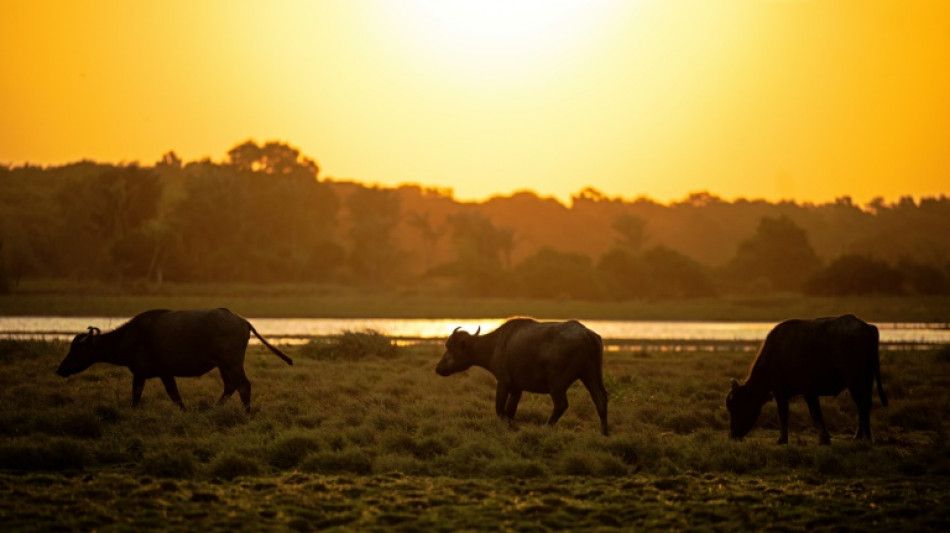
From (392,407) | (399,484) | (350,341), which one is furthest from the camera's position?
(350,341)

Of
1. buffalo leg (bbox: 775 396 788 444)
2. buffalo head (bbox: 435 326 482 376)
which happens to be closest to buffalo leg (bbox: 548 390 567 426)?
buffalo head (bbox: 435 326 482 376)

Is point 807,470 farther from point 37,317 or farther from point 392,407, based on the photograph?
point 37,317

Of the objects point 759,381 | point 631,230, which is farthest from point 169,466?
point 631,230

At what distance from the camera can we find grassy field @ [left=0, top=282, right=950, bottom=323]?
5500 centimetres

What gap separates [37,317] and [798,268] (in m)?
61.6

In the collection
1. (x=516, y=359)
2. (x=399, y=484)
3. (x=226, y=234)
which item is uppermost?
(x=226, y=234)

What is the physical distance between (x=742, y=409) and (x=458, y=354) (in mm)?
4551

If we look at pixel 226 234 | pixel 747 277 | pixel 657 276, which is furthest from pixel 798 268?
pixel 226 234

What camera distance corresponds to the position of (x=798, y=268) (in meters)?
87.7

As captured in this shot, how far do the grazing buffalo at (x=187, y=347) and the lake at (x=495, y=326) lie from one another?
14.5m

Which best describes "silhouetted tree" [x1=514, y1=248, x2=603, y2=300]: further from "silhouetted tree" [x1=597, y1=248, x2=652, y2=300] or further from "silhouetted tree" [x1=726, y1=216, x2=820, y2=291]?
"silhouetted tree" [x1=726, y1=216, x2=820, y2=291]

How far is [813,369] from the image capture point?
46.7 ft

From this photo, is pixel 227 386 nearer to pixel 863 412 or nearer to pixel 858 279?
pixel 863 412

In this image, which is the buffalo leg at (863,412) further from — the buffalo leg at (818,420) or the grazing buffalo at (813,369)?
the buffalo leg at (818,420)
